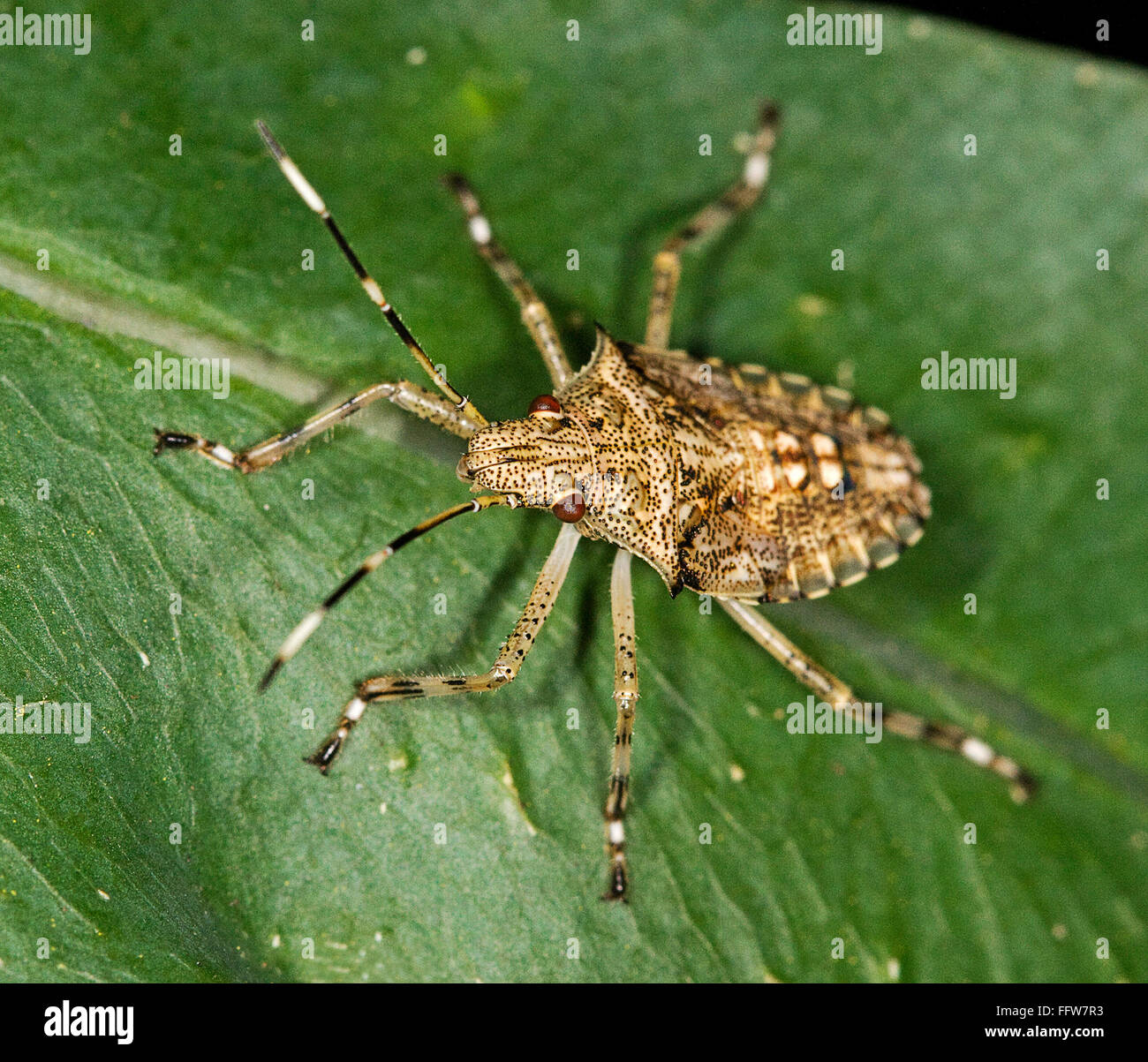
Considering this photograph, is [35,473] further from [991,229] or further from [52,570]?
[991,229]

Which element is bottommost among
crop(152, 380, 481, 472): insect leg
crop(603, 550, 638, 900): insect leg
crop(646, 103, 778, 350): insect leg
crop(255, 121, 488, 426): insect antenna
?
crop(603, 550, 638, 900): insect leg

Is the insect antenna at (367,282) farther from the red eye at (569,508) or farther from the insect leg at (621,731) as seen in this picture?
the insect leg at (621,731)

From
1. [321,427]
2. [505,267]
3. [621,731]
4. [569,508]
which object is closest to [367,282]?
[321,427]

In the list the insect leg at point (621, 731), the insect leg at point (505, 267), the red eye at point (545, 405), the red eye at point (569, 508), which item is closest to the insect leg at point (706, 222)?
the insect leg at point (505, 267)

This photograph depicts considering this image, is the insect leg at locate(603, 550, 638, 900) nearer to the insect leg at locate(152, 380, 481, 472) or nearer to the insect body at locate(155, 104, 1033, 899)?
the insect body at locate(155, 104, 1033, 899)

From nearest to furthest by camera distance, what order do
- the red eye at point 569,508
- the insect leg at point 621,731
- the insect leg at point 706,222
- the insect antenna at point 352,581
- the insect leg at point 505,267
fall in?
1. the insect antenna at point 352,581
2. the insect leg at point 621,731
3. the red eye at point 569,508
4. the insect leg at point 505,267
5. the insect leg at point 706,222

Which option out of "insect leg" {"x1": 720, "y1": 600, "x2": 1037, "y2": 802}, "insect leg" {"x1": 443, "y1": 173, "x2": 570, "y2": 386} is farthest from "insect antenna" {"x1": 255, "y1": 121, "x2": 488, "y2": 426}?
"insect leg" {"x1": 720, "y1": 600, "x2": 1037, "y2": 802}
